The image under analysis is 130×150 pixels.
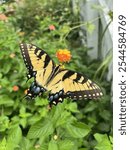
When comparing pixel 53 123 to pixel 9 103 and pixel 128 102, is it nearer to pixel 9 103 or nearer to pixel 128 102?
pixel 128 102

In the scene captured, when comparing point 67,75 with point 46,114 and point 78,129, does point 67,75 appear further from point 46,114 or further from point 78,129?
point 46,114

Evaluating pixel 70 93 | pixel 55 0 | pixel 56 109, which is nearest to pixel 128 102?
pixel 70 93

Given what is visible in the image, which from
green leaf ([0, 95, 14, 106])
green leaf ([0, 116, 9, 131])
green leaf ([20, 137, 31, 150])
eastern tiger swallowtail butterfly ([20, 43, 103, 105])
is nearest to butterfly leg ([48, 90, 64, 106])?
eastern tiger swallowtail butterfly ([20, 43, 103, 105])

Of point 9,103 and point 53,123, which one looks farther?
point 9,103

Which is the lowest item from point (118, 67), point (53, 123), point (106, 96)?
point (106, 96)

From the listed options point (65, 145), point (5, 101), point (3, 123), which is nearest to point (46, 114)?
point (3, 123)

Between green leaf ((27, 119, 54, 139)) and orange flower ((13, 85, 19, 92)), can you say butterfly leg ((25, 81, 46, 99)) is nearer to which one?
green leaf ((27, 119, 54, 139))
